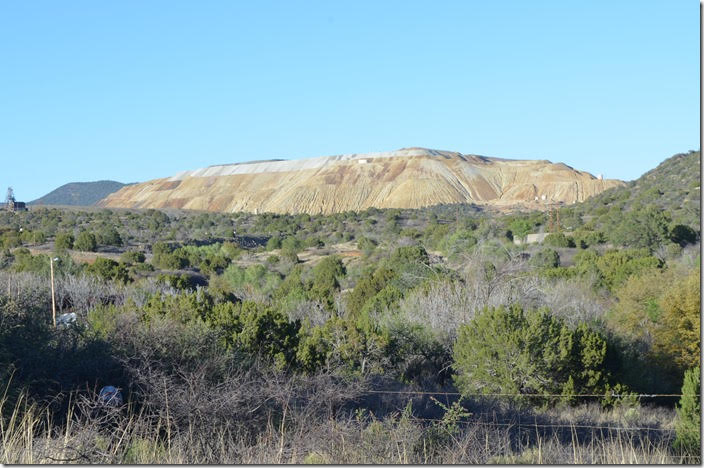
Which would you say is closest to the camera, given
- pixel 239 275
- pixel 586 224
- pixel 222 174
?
pixel 239 275

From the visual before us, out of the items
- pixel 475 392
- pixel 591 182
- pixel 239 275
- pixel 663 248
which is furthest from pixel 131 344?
pixel 591 182

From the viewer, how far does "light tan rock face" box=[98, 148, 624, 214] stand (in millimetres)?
110188

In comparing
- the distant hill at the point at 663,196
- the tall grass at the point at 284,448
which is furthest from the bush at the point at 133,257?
the tall grass at the point at 284,448

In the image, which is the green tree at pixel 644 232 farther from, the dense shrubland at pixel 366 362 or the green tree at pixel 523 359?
the green tree at pixel 523 359

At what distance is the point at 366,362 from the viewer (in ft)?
62.4

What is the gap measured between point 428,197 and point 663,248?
67109 millimetres

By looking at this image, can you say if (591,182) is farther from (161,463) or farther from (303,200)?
(161,463)

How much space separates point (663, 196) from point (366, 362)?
48.6m

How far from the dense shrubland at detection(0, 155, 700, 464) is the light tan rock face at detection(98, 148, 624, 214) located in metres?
65.3

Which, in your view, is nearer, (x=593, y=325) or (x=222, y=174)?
(x=593, y=325)

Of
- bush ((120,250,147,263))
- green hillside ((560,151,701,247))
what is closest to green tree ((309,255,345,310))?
bush ((120,250,147,263))

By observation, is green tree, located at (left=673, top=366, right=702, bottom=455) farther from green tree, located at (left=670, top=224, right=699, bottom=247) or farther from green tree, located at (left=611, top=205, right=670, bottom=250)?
green tree, located at (left=670, top=224, right=699, bottom=247)

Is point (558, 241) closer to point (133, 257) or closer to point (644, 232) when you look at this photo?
point (644, 232)

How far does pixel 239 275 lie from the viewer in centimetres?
4172
